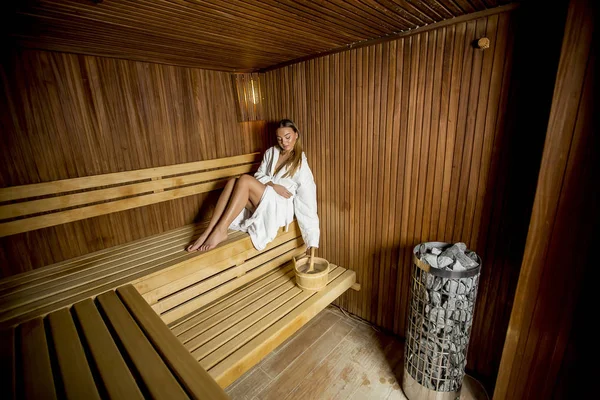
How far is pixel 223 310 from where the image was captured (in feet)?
7.14

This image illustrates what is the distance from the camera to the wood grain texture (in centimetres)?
132

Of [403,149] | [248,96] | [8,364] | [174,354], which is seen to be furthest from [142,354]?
[248,96]

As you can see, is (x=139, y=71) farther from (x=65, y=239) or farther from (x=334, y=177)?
(x=334, y=177)

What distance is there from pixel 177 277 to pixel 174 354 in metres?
0.86

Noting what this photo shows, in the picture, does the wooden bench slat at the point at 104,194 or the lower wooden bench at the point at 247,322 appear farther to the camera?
the wooden bench slat at the point at 104,194

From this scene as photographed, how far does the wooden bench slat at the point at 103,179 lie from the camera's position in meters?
1.98

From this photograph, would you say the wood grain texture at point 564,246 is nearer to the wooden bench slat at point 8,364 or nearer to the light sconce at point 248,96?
the wooden bench slat at point 8,364

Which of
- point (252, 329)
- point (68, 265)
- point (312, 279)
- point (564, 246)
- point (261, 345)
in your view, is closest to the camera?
point (564, 246)

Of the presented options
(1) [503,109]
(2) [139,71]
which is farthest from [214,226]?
(1) [503,109]

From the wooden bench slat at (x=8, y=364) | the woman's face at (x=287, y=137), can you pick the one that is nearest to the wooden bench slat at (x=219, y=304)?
the wooden bench slat at (x=8, y=364)

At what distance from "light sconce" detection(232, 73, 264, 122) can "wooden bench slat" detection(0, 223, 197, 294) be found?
141 centimetres

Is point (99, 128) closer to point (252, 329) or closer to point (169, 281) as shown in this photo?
point (169, 281)

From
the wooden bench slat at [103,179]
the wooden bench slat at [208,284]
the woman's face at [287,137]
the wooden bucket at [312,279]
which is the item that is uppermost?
the woman's face at [287,137]

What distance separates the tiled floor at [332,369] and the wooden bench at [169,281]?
0.43 meters
